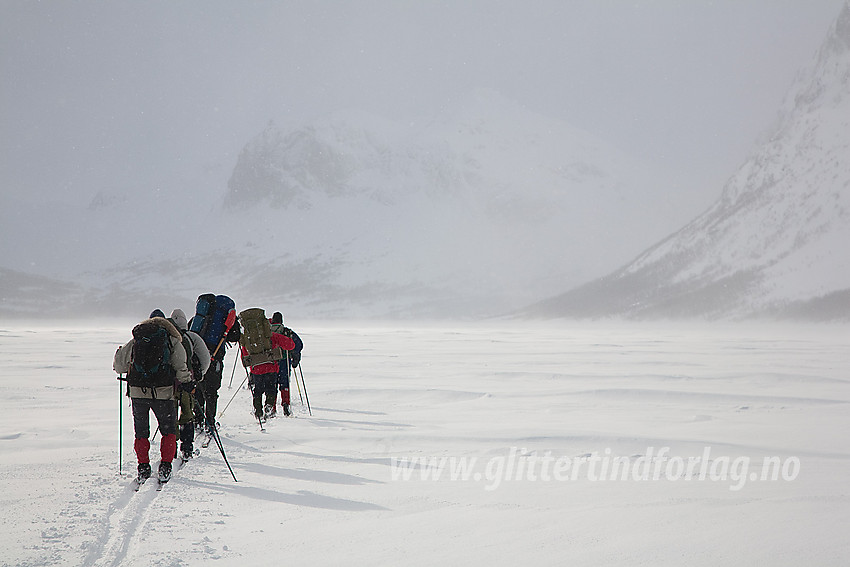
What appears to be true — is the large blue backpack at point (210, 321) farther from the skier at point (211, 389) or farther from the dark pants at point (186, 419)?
the dark pants at point (186, 419)

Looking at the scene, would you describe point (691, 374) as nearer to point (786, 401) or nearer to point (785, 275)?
point (786, 401)

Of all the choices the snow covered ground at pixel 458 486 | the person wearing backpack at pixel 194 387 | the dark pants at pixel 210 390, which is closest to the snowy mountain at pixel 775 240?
the snow covered ground at pixel 458 486

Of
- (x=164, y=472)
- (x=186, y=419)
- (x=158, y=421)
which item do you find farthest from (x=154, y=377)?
(x=186, y=419)

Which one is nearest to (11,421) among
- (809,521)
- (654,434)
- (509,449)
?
(509,449)

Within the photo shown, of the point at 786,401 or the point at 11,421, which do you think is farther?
the point at 786,401

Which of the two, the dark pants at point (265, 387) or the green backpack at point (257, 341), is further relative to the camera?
the green backpack at point (257, 341)

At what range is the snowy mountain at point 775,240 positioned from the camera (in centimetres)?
11162

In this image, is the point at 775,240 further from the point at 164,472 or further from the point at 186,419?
the point at 164,472

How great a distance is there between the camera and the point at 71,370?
1872 cm

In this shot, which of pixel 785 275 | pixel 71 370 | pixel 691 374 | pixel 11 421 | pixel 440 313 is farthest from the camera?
pixel 440 313

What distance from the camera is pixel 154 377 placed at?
6.35m

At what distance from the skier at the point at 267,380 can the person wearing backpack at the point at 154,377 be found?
11.0ft

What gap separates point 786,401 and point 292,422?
9.09 metres

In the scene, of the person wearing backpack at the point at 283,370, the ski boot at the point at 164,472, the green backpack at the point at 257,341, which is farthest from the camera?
the person wearing backpack at the point at 283,370
